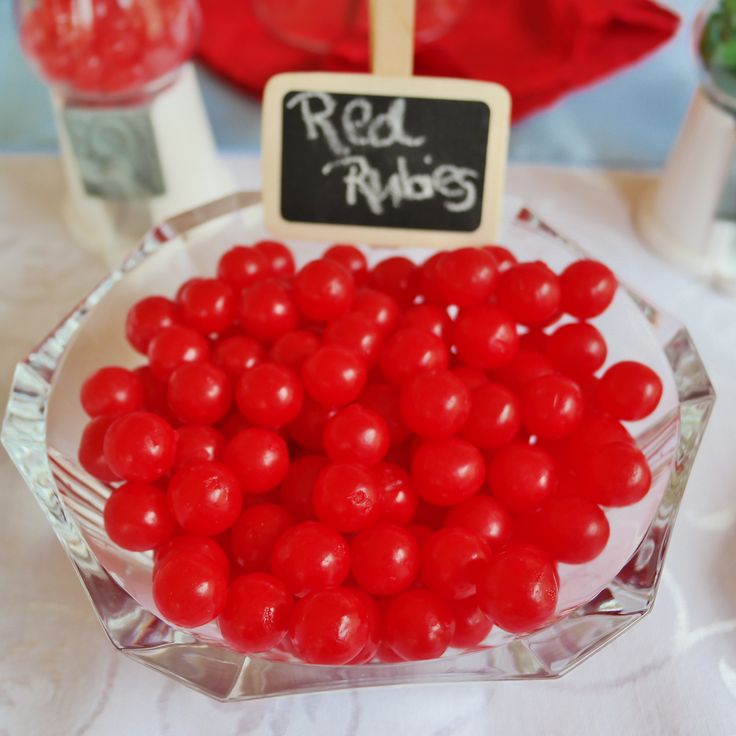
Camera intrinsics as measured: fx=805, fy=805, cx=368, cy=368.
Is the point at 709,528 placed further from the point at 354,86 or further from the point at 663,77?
the point at 663,77

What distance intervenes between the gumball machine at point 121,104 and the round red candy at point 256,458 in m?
0.43

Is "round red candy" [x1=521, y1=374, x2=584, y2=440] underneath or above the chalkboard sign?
underneath

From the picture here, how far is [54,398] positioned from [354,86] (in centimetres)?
37

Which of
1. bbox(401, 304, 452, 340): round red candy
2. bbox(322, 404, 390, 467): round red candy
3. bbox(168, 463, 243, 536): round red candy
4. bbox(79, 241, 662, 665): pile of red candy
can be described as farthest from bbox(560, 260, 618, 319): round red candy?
bbox(168, 463, 243, 536): round red candy

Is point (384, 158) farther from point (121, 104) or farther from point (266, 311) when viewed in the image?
point (121, 104)

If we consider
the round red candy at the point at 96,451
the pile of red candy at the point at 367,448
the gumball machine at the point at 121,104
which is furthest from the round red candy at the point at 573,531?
the gumball machine at the point at 121,104

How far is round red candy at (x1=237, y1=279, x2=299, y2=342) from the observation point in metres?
0.68

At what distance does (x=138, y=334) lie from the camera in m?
0.70

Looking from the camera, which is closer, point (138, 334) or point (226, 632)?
point (226, 632)

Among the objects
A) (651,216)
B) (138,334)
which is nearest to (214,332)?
(138,334)

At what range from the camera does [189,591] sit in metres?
0.51

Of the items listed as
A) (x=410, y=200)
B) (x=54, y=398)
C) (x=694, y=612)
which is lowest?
(x=694, y=612)

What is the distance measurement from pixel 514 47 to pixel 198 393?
0.78 metres

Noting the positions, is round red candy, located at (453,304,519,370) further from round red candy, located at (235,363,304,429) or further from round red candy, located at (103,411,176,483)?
round red candy, located at (103,411,176,483)
